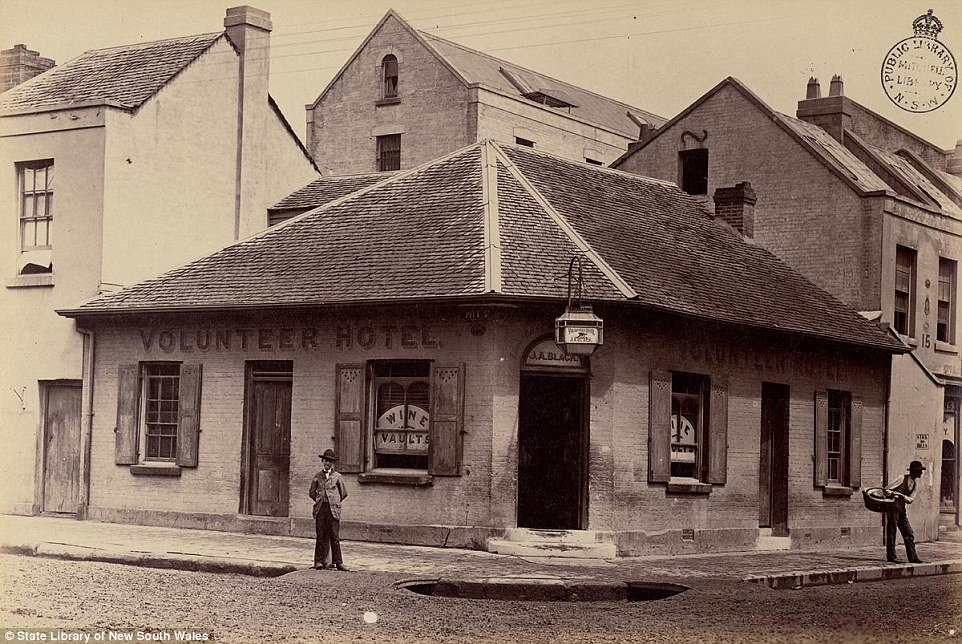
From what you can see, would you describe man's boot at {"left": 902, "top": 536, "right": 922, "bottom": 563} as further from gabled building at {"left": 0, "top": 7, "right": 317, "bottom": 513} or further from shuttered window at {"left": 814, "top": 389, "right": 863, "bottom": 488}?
gabled building at {"left": 0, "top": 7, "right": 317, "bottom": 513}

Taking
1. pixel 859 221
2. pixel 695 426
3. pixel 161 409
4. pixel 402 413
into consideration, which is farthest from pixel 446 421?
pixel 859 221

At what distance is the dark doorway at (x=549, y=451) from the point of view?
1958 cm

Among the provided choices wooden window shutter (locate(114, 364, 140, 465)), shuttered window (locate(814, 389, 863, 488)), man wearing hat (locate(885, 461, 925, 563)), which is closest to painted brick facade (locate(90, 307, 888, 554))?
wooden window shutter (locate(114, 364, 140, 465))

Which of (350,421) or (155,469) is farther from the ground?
(350,421)

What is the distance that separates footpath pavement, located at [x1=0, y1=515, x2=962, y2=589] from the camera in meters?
15.9

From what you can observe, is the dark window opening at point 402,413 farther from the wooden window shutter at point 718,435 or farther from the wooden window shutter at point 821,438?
the wooden window shutter at point 821,438

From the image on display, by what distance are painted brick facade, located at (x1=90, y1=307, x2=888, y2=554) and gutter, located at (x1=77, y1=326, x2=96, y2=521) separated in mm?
124

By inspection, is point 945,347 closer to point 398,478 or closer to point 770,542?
point 770,542

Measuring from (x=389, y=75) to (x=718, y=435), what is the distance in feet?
72.6

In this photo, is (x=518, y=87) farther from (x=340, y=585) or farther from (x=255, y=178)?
(x=340, y=585)

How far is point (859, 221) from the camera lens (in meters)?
27.2

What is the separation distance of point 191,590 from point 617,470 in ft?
25.3

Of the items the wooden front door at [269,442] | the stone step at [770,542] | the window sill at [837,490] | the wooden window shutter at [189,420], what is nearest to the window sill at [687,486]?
the stone step at [770,542]

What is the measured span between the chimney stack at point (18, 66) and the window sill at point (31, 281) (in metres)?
5.05
